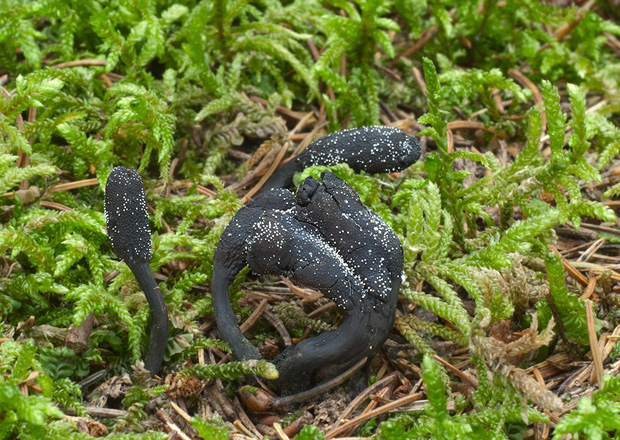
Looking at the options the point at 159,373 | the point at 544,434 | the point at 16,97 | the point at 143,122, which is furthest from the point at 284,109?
the point at 544,434

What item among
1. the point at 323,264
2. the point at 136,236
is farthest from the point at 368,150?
the point at 136,236

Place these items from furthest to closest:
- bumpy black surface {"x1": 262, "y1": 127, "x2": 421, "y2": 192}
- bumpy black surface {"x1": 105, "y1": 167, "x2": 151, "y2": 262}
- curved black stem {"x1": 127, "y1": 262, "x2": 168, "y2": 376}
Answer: bumpy black surface {"x1": 262, "y1": 127, "x2": 421, "y2": 192} < curved black stem {"x1": 127, "y1": 262, "x2": 168, "y2": 376} < bumpy black surface {"x1": 105, "y1": 167, "x2": 151, "y2": 262}

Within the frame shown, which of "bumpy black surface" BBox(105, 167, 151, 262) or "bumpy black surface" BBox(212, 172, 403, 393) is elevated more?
"bumpy black surface" BBox(105, 167, 151, 262)

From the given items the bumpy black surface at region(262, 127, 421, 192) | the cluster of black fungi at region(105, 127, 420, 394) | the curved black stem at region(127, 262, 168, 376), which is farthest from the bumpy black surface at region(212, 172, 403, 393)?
the bumpy black surface at region(262, 127, 421, 192)

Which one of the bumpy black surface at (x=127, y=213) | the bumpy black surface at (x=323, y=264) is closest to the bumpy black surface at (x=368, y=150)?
the bumpy black surface at (x=323, y=264)

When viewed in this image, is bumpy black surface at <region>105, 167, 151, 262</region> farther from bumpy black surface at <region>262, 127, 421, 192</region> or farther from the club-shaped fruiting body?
bumpy black surface at <region>262, 127, 421, 192</region>

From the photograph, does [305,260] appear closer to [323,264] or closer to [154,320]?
[323,264]
